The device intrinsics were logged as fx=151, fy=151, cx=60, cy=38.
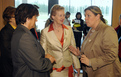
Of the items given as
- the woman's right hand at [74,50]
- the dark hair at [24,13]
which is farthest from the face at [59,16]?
the dark hair at [24,13]

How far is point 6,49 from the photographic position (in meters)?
2.33

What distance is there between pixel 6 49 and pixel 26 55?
102 cm

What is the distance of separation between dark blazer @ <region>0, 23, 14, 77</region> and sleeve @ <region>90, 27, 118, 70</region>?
4.29 feet

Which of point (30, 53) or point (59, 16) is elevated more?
point (59, 16)

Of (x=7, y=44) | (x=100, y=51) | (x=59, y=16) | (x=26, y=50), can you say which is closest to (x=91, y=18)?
(x=100, y=51)

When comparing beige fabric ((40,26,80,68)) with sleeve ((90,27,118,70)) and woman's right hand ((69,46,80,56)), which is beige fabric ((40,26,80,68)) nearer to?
woman's right hand ((69,46,80,56))

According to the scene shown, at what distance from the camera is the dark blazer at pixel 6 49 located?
92.0 inches

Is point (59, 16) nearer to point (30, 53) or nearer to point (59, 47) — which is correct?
point (59, 47)

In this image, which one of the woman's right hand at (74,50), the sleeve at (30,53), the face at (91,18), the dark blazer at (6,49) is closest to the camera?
the sleeve at (30,53)

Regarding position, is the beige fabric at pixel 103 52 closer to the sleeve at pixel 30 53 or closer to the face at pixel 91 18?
the face at pixel 91 18

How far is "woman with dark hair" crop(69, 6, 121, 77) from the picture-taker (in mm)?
1720

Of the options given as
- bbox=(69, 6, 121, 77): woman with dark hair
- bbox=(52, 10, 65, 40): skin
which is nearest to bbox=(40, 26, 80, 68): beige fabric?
bbox=(52, 10, 65, 40): skin

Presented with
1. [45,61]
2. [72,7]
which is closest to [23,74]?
[45,61]

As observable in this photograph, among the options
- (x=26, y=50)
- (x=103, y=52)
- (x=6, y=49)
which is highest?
(x=26, y=50)
